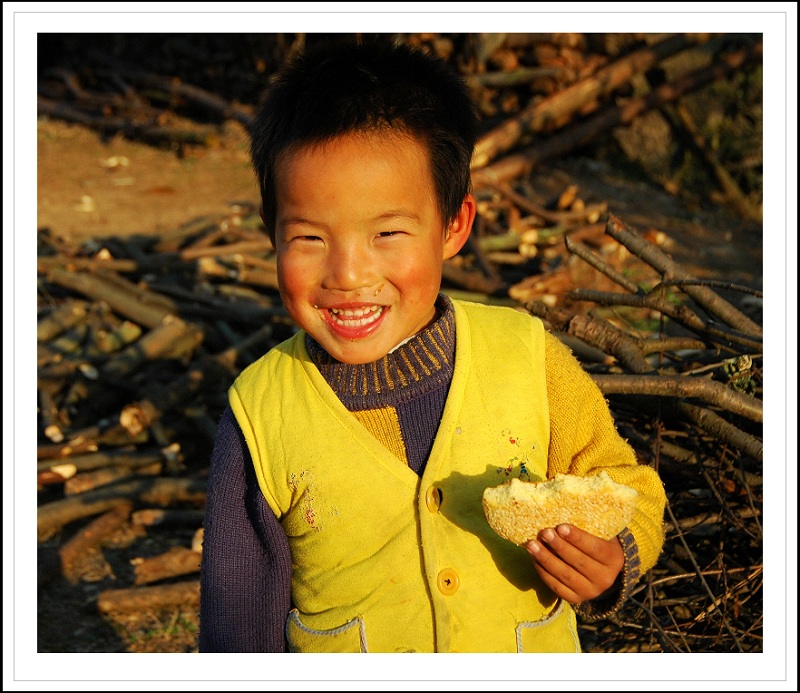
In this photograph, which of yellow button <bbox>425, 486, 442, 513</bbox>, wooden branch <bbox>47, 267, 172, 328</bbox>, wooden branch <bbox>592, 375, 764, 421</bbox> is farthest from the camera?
wooden branch <bbox>47, 267, 172, 328</bbox>

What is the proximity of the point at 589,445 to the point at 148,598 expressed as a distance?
7.30 feet

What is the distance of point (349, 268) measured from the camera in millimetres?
1812

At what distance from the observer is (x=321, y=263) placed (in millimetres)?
1837

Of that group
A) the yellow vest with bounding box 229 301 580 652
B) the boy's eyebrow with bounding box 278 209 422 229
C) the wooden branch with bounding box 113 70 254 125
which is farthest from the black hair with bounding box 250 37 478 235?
the wooden branch with bounding box 113 70 254 125

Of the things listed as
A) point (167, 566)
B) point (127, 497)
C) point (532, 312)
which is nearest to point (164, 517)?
point (127, 497)

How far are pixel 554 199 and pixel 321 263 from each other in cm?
668

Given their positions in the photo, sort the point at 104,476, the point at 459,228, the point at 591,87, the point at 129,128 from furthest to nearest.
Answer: the point at 129,128 < the point at 591,87 < the point at 104,476 < the point at 459,228

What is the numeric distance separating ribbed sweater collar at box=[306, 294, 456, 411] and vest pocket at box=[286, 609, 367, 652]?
469 millimetres

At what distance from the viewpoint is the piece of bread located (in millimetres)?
1765

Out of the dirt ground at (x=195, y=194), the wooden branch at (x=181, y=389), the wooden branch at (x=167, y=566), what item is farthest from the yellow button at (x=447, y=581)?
the dirt ground at (x=195, y=194)

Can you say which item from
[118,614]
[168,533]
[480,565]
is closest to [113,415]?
[168,533]

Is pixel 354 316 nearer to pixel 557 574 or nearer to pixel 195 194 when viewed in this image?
pixel 557 574

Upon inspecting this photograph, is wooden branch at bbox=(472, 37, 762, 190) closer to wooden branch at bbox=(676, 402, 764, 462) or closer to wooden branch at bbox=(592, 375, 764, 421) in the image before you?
wooden branch at bbox=(676, 402, 764, 462)

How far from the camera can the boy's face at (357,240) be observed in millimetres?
1805
